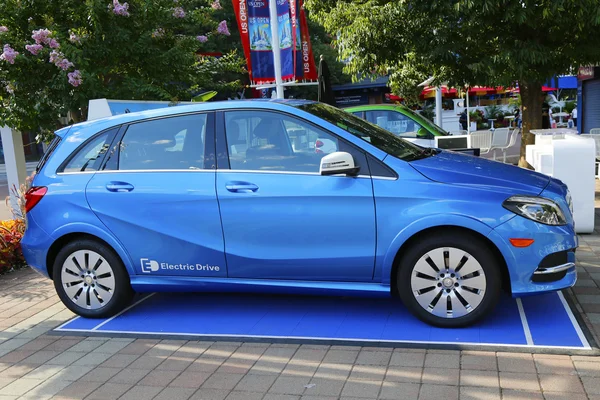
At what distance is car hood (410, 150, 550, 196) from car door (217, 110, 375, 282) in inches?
19.7

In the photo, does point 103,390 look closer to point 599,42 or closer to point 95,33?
point 95,33

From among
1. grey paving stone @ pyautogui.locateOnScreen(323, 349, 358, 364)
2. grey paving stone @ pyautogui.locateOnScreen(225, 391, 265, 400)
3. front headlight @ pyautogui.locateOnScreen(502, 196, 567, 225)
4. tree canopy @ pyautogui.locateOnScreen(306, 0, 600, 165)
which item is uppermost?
tree canopy @ pyautogui.locateOnScreen(306, 0, 600, 165)

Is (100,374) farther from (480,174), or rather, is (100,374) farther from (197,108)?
(480,174)

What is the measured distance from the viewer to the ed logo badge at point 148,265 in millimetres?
5293

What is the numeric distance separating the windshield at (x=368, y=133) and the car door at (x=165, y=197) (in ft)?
3.03

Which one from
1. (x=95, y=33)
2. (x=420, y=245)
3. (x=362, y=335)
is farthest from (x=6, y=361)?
(x=95, y=33)

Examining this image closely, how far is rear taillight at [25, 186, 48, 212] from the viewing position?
5547mm

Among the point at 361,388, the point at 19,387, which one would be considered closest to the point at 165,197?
the point at 19,387

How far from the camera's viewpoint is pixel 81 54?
7672 millimetres

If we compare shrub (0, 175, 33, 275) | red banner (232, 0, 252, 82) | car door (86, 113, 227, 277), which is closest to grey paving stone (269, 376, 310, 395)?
car door (86, 113, 227, 277)

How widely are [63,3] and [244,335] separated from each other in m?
5.27

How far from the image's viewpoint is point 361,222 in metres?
4.70

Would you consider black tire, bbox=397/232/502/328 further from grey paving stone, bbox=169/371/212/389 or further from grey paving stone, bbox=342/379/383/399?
grey paving stone, bbox=169/371/212/389

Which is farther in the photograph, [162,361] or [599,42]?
[599,42]
